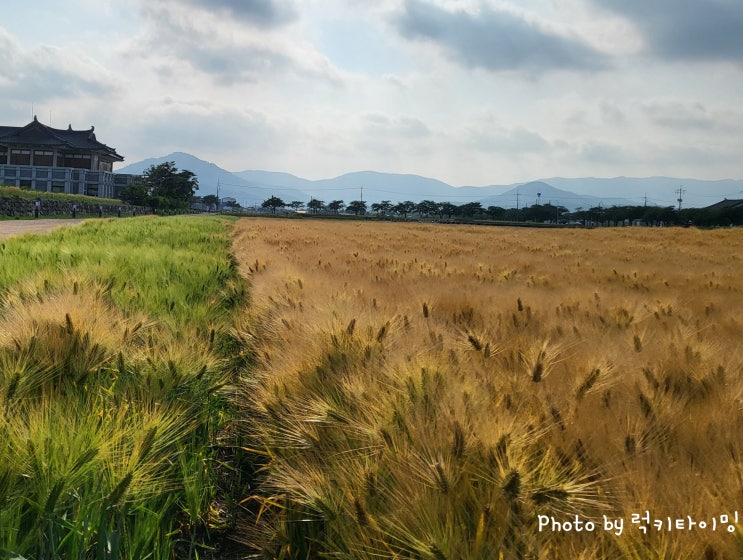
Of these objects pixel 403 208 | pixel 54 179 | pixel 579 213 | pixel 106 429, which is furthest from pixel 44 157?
pixel 579 213

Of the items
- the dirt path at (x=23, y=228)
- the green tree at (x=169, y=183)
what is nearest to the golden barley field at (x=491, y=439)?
the dirt path at (x=23, y=228)

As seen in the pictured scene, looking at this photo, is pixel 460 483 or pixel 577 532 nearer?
pixel 577 532

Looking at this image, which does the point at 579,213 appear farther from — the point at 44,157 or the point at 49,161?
the point at 44,157

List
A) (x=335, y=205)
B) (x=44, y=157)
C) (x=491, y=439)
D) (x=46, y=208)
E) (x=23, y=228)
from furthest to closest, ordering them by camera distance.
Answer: (x=335, y=205)
(x=44, y=157)
(x=46, y=208)
(x=23, y=228)
(x=491, y=439)

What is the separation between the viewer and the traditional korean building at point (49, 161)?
6894 centimetres

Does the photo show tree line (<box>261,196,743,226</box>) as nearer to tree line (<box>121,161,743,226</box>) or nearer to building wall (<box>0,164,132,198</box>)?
Answer: tree line (<box>121,161,743,226</box>)

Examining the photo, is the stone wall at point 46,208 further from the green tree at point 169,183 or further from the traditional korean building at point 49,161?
the green tree at point 169,183

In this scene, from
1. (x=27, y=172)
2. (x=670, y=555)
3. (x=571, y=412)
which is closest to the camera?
(x=670, y=555)

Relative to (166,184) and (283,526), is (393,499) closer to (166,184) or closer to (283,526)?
(283,526)

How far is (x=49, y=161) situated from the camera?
235 feet

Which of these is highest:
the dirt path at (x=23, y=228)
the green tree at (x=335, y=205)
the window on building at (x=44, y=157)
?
the green tree at (x=335, y=205)

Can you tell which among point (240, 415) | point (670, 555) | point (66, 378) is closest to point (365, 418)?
point (670, 555)

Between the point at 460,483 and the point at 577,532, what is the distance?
236mm

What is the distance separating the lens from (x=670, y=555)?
0.77 metres
